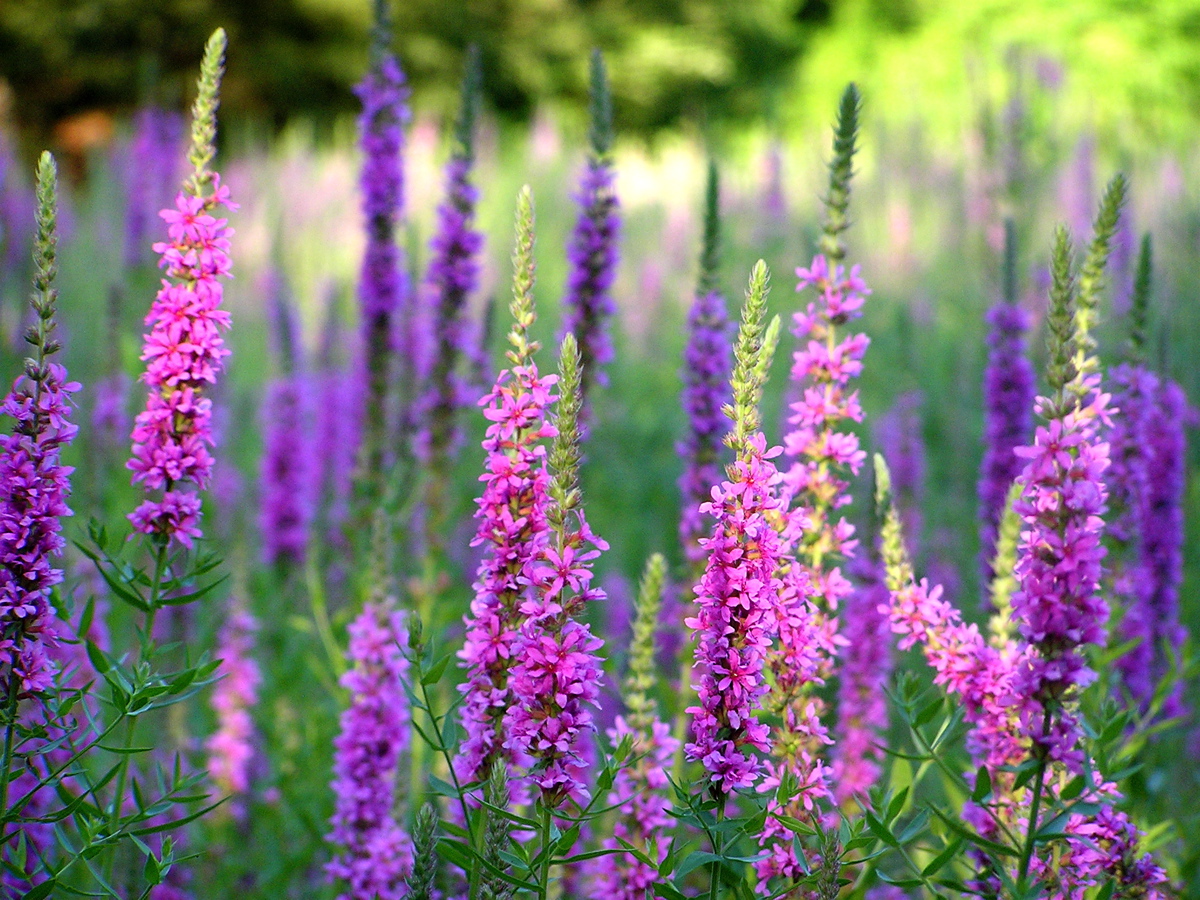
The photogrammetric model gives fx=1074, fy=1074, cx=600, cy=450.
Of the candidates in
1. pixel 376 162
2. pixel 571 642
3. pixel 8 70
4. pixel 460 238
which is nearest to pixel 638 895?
pixel 571 642

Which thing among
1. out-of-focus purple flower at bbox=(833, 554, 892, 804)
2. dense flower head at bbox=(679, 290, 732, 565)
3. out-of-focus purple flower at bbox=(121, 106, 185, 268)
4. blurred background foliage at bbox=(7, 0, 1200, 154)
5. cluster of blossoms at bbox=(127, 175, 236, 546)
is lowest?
out-of-focus purple flower at bbox=(833, 554, 892, 804)

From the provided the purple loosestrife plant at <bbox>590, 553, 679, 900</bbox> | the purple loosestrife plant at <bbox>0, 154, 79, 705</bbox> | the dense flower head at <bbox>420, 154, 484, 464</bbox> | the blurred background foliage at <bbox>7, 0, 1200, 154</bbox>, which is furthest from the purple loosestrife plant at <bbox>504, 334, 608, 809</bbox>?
the blurred background foliage at <bbox>7, 0, 1200, 154</bbox>

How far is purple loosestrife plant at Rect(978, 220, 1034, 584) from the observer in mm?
3203

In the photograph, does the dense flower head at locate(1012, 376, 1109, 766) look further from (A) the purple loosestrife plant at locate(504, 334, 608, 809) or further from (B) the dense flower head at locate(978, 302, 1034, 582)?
(B) the dense flower head at locate(978, 302, 1034, 582)

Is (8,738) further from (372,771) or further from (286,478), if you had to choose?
(286,478)

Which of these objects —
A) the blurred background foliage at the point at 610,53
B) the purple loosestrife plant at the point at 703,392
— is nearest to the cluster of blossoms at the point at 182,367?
the purple loosestrife plant at the point at 703,392

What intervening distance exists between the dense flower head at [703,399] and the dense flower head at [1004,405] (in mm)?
822

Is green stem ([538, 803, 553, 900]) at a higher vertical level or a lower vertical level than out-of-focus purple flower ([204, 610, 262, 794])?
lower

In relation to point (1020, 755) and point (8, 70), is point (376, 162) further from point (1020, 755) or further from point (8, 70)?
point (8, 70)

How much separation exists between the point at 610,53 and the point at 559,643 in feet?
78.0

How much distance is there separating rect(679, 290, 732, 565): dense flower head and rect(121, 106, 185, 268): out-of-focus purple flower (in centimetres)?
555

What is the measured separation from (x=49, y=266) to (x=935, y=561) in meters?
4.32

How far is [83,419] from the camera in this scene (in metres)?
5.80

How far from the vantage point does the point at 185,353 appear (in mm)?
1738
